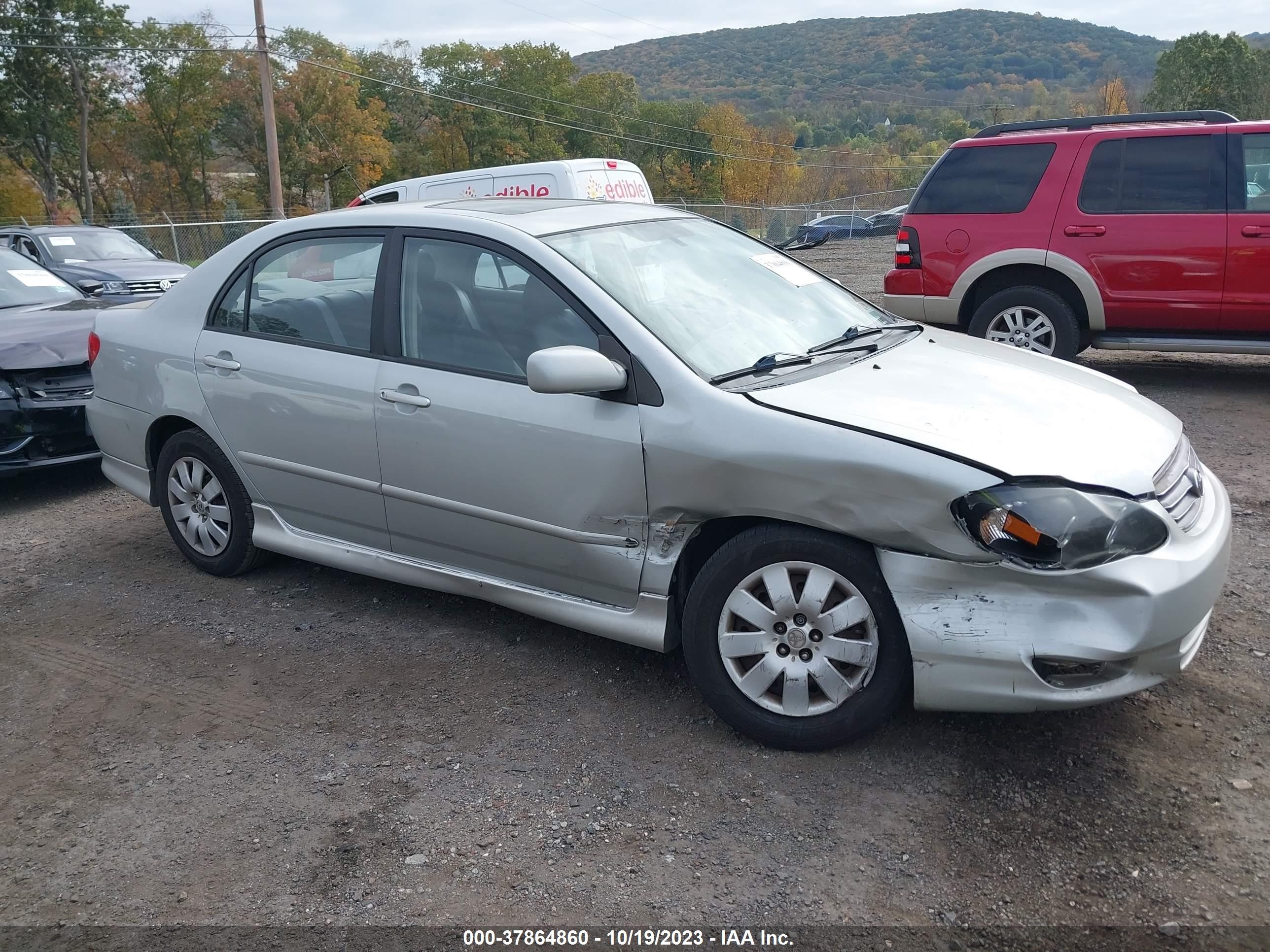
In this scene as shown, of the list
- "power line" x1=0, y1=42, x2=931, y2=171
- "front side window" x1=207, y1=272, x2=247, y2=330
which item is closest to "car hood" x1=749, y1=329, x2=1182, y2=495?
"front side window" x1=207, y1=272, x2=247, y2=330

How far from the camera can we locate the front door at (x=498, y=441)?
3.39m

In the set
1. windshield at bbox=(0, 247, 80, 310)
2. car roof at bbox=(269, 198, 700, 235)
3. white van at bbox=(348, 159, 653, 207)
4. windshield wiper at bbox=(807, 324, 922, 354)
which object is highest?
white van at bbox=(348, 159, 653, 207)

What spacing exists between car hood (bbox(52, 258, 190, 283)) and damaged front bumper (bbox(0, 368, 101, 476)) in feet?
21.9

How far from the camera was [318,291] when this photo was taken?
169 inches

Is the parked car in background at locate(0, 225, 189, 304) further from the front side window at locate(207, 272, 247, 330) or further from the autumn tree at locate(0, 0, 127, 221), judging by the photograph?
the autumn tree at locate(0, 0, 127, 221)

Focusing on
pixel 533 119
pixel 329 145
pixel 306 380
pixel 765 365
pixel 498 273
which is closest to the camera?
pixel 765 365

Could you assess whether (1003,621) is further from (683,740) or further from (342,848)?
(342,848)

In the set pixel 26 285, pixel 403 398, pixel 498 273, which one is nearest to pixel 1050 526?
pixel 498 273

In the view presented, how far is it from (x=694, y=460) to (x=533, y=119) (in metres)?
80.7

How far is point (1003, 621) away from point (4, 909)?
279 centimetres

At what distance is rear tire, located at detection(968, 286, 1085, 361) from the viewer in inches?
302

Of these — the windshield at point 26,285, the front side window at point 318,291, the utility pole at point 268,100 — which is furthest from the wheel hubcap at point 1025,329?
the utility pole at point 268,100

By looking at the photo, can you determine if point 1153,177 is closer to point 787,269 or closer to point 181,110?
point 787,269

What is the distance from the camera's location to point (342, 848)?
285 centimetres
